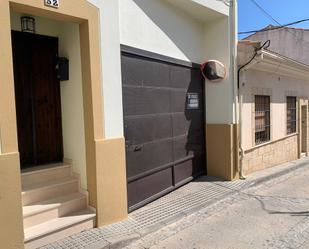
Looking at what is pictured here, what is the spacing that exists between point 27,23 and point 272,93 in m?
7.68

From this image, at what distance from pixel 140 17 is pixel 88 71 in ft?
5.80

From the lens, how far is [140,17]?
17.1 feet

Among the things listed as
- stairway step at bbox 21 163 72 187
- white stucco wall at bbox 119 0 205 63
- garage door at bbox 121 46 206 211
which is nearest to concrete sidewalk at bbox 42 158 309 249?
garage door at bbox 121 46 206 211

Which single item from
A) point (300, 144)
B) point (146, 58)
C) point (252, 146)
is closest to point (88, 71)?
point (146, 58)

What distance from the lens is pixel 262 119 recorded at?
8.91 metres

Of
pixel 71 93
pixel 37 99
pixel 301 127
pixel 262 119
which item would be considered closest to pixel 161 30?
pixel 71 93

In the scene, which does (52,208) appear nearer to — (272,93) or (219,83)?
(219,83)

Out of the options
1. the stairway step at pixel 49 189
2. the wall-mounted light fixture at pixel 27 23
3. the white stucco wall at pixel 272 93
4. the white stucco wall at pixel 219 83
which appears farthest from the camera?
the white stucco wall at pixel 272 93

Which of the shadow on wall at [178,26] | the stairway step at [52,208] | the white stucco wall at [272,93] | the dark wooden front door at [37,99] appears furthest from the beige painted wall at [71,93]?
the white stucco wall at [272,93]

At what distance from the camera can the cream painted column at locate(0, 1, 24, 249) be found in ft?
10.4

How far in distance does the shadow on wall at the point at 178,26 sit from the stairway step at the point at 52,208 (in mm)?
3432

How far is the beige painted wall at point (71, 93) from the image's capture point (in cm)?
432

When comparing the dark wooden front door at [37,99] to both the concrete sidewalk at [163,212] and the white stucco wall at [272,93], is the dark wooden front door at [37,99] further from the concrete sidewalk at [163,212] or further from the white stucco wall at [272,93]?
the white stucco wall at [272,93]

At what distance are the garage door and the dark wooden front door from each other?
1.16 meters
